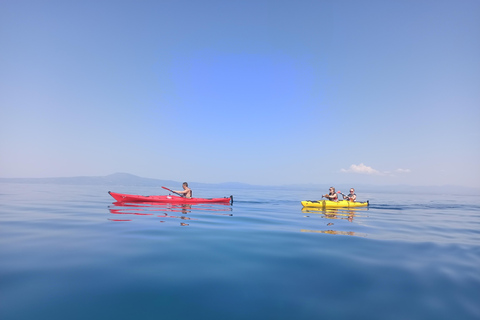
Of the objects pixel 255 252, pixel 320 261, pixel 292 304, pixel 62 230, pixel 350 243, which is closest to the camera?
pixel 292 304

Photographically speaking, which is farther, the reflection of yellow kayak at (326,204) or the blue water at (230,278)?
the reflection of yellow kayak at (326,204)

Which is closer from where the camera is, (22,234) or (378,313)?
(378,313)

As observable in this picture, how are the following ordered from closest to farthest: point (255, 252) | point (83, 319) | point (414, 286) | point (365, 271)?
point (83, 319), point (414, 286), point (365, 271), point (255, 252)

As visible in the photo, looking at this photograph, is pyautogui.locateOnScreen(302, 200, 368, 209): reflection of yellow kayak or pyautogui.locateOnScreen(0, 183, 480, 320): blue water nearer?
pyautogui.locateOnScreen(0, 183, 480, 320): blue water

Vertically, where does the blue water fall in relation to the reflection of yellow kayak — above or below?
below

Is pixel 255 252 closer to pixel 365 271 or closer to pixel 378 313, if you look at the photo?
pixel 365 271

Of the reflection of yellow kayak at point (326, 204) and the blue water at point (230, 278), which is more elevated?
the reflection of yellow kayak at point (326, 204)

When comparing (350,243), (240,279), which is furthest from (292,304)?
(350,243)

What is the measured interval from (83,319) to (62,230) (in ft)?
24.3

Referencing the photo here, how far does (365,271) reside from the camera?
5.55m

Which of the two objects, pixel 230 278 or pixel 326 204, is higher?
pixel 326 204

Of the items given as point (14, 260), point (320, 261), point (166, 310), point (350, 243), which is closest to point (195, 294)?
point (166, 310)

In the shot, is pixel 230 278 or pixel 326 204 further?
pixel 326 204

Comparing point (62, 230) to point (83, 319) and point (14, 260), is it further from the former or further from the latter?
point (83, 319)
